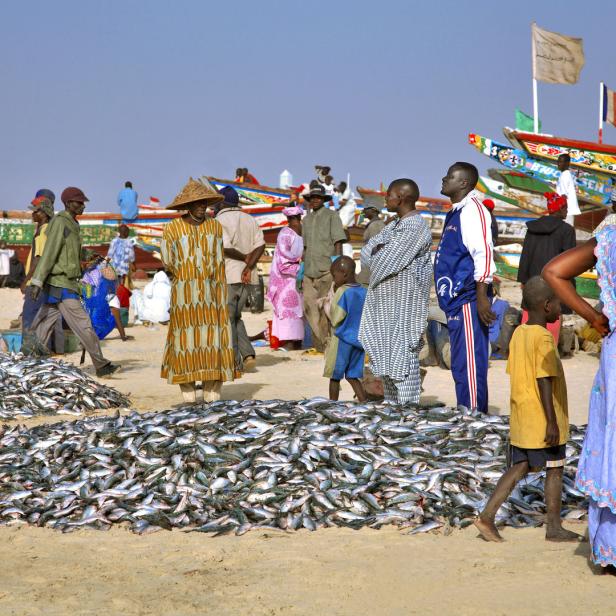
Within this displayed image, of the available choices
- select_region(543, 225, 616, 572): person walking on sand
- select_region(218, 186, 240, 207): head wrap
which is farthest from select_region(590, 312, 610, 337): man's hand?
select_region(218, 186, 240, 207): head wrap

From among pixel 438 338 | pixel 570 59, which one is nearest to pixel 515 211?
pixel 570 59

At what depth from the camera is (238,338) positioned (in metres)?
12.8

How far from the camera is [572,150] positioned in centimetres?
2355

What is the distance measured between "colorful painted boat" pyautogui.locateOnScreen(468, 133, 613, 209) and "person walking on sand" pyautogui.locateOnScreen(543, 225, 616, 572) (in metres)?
19.3

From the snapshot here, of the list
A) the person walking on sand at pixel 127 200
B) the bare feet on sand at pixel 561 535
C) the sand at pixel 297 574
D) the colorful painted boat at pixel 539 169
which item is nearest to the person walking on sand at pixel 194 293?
the sand at pixel 297 574

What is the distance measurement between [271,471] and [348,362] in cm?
274

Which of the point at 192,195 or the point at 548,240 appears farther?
the point at 548,240

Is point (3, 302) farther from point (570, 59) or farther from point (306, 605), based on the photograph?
point (306, 605)

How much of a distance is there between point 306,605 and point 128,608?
79 centimetres

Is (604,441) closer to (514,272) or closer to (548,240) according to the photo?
(548,240)

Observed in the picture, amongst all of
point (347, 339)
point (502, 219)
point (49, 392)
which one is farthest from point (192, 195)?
point (502, 219)

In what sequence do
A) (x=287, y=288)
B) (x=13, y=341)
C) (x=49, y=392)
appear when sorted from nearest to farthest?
(x=49, y=392) < (x=13, y=341) < (x=287, y=288)

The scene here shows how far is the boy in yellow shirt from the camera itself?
16.5 ft

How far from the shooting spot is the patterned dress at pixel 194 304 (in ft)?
29.9
